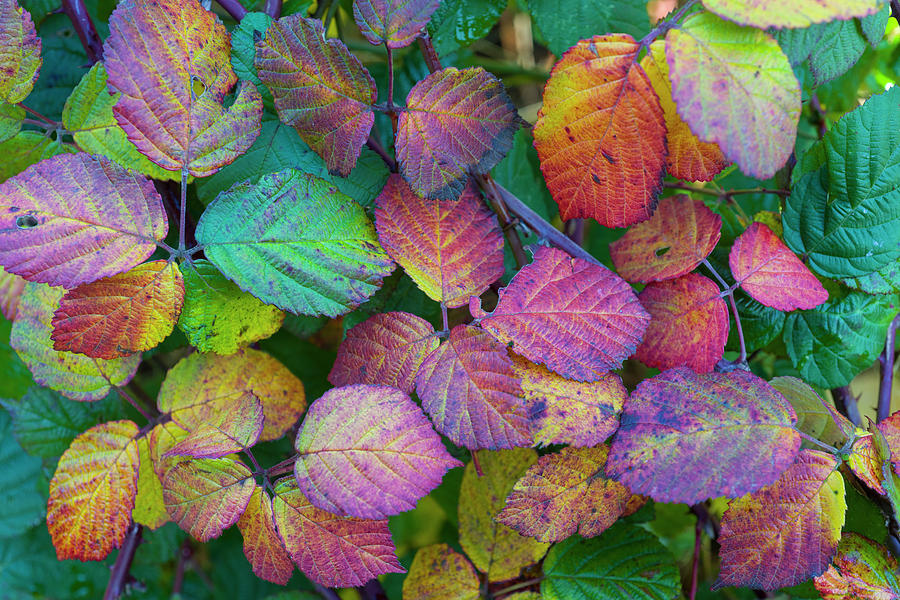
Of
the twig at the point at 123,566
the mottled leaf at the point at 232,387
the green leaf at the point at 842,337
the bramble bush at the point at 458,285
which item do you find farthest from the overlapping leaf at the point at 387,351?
the green leaf at the point at 842,337

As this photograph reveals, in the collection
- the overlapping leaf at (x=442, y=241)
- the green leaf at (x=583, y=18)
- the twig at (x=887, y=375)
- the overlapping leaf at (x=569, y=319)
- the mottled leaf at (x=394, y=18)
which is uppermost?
the mottled leaf at (x=394, y=18)

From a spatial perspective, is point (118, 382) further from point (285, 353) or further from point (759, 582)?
point (759, 582)

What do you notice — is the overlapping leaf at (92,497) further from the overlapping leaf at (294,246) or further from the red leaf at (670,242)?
the red leaf at (670,242)

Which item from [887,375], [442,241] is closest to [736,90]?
[442,241]

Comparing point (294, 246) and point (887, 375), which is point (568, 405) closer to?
point (294, 246)

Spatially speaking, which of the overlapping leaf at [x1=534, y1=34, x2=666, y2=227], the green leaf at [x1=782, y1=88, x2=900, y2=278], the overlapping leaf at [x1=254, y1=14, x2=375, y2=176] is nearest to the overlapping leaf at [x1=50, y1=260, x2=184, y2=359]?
the overlapping leaf at [x1=254, y1=14, x2=375, y2=176]
